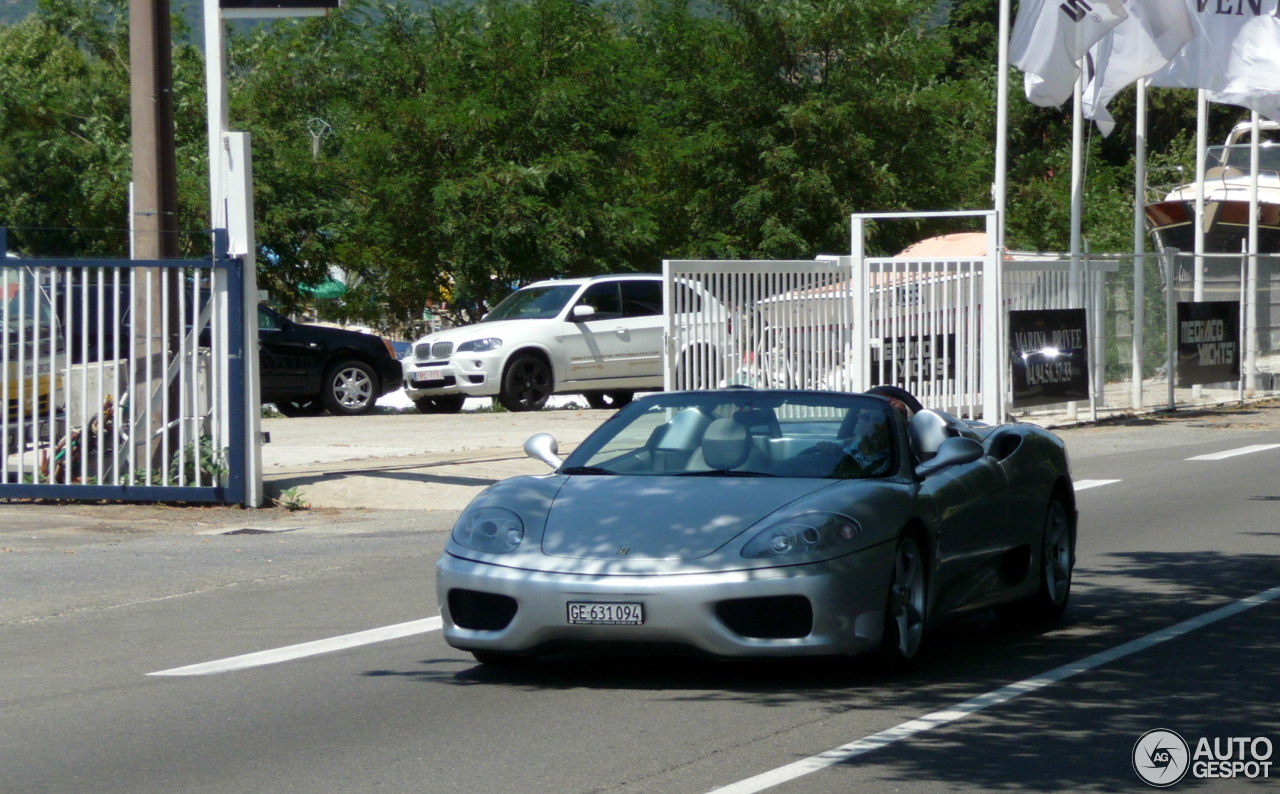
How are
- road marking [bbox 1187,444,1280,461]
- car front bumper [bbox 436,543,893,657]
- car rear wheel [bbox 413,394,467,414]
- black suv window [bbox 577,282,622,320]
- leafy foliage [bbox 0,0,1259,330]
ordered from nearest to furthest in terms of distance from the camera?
car front bumper [bbox 436,543,893,657] → road marking [bbox 1187,444,1280,461] → black suv window [bbox 577,282,622,320] → car rear wheel [bbox 413,394,467,414] → leafy foliage [bbox 0,0,1259,330]

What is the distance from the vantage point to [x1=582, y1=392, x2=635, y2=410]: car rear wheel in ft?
80.7

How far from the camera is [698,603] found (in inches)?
244

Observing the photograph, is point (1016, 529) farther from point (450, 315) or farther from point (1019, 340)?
point (450, 315)

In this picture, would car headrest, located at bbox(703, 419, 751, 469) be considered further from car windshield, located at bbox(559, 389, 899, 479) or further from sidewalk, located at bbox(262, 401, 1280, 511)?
sidewalk, located at bbox(262, 401, 1280, 511)

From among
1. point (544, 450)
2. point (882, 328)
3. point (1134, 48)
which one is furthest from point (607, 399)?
point (544, 450)

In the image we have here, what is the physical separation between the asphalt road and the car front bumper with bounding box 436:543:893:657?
0.80 feet

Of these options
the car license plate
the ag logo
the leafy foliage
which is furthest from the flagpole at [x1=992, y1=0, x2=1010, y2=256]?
the ag logo

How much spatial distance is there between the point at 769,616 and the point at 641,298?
700 inches

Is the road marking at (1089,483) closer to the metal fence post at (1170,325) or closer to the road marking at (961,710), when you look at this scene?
the road marking at (961,710)

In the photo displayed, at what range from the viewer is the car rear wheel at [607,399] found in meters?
24.6

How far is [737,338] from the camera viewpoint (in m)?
18.7

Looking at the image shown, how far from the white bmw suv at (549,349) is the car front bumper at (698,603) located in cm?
1613

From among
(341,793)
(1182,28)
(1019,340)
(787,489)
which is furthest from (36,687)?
(1182,28)

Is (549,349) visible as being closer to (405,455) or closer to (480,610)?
(405,455)
